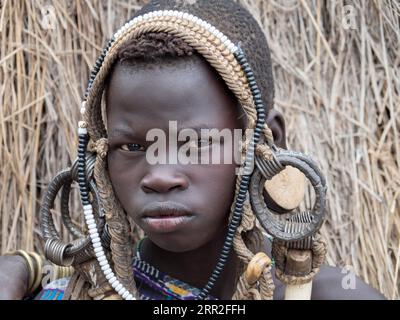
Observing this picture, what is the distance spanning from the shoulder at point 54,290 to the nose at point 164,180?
1.79 feet

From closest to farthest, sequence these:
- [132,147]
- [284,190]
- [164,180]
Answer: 1. [164,180]
2. [132,147]
3. [284,190]

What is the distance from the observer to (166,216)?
1.60 m

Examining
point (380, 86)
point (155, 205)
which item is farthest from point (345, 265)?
point (155, 205)

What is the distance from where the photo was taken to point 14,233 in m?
2.40

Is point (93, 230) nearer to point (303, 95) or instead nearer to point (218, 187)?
point (218, 187)

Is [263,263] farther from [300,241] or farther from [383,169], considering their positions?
[383,169]

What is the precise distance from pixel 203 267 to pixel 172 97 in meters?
0.55

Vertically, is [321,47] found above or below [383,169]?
above

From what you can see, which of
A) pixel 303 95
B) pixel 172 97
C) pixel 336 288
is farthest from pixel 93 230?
pixel 303 95

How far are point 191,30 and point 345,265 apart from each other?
Result: 3.65ft

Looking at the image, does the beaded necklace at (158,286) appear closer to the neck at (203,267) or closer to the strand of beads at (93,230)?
the neck at (203,267)

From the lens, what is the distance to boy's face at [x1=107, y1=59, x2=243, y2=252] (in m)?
1.59

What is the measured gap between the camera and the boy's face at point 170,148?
1.59 m

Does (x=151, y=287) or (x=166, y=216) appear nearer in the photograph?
(x=166, y=216)
